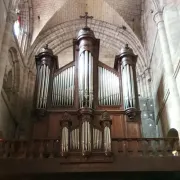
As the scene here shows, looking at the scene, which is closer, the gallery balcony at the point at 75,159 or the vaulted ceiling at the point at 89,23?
the gallery balcony at the point at 75,159

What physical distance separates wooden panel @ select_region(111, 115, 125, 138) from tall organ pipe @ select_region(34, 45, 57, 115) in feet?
7.92

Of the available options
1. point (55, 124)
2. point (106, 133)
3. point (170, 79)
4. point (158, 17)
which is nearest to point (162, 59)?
point (158, 17)

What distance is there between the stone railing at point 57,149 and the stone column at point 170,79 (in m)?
1.13

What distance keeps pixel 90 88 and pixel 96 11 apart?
24.5 ft

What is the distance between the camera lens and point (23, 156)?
906 centimetres

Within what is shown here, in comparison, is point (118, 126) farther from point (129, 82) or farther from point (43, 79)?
point (43, 79)

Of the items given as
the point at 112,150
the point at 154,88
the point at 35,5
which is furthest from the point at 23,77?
the point at 112,150

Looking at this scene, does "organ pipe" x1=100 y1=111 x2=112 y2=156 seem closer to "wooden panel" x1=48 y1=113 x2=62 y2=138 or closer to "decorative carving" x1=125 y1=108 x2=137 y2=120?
"decorative carving" x1=125 y1=108 x2=137 y2=120

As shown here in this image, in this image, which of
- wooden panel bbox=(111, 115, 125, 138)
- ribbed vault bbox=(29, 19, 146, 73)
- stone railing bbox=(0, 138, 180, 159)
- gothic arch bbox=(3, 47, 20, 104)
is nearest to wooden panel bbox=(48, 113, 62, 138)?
stone railing bbox=(0, 138, 180, 159)

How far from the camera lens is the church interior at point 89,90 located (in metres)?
8.94

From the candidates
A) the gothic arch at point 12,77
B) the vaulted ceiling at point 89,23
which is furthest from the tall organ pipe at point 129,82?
the gothic arch at point 12,77

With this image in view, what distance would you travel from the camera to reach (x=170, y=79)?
11188 mm

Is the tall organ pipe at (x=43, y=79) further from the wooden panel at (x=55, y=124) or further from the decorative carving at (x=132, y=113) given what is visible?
the decorative carving at (x=132, y=113)

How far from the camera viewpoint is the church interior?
8938 millimetres
